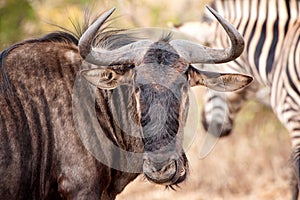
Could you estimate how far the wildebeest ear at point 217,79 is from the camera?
637 centimetres

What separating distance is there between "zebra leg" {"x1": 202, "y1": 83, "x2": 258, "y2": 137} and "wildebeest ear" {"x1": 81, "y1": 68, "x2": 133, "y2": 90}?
3936mm

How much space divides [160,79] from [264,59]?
3267 mm

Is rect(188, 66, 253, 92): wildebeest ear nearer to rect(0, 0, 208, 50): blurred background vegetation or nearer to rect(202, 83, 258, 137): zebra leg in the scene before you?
rect(202, 83, 258, 137): zebra leg

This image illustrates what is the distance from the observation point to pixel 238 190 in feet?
33.7

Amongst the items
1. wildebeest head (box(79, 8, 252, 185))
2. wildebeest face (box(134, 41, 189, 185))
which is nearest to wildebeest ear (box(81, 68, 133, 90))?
wildebeest head (box(79, 8, 252, 185))

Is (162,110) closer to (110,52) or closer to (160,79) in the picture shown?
(160,79)

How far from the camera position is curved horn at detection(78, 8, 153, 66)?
6.12 m

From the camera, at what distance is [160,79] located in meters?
6.04

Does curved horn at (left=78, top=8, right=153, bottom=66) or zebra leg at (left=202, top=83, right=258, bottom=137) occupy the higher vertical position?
curved horn at (left=78, top=8, right=153, bottom=66)

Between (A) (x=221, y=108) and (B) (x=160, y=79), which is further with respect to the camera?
(A) (x=221, y=108)

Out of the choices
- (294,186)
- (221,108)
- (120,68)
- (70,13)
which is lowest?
(294,186)

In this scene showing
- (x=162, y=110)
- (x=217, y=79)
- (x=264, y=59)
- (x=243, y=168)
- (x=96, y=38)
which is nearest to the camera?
(x=162, y=110)

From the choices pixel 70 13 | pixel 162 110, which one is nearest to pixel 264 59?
pixel 162 110

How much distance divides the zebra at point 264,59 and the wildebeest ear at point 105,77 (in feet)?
8.80
